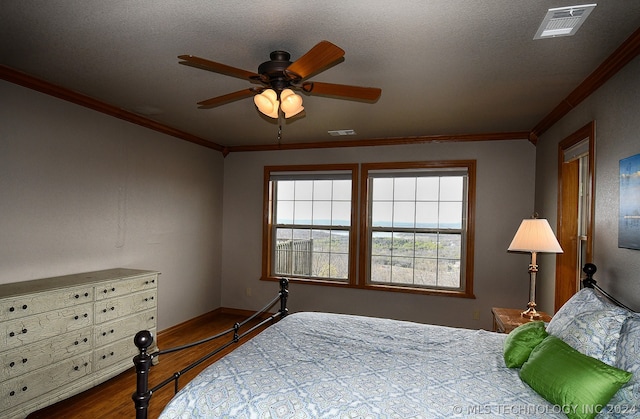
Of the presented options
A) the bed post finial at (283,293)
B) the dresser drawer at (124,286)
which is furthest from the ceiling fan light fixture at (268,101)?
the dresser drawer at (124,286)

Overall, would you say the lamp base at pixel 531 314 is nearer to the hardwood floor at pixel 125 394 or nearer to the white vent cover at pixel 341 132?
the white vent cover at pixel 341 132

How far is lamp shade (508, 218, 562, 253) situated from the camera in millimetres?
2809

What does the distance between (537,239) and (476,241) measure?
1.49m

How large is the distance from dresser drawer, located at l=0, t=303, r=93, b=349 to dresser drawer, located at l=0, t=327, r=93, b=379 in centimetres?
4

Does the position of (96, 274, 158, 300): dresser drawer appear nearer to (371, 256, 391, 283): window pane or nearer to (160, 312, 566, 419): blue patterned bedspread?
(160, 312, 566, 419): blue patterned bedspread

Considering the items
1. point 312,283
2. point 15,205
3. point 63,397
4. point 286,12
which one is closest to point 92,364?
point 63,397

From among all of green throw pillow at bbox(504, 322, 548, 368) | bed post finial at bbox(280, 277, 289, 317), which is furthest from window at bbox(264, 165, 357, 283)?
green throw pillow at bbox(504, 322, 548, 368)

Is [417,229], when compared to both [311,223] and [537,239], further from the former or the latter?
[537,239]

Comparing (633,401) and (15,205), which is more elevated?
(15,205)

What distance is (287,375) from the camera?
1699 millimetres

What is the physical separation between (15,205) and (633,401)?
12.9ft

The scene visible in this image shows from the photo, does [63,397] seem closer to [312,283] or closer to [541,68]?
[312,283]

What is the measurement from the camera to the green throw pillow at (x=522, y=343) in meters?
1.81

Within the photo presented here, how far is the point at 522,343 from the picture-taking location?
1864 mm
